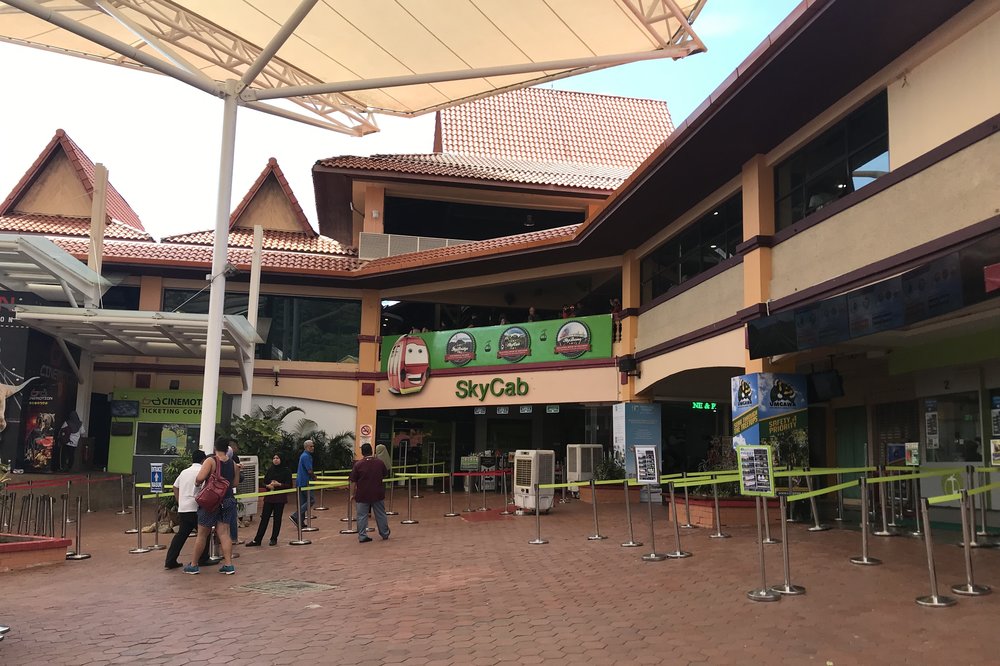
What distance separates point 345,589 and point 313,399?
1722 cm

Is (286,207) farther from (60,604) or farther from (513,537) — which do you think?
(60,604)

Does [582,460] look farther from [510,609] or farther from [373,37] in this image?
[510,609]

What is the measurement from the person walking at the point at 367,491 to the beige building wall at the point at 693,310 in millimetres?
6998

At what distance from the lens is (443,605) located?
28.5 ft

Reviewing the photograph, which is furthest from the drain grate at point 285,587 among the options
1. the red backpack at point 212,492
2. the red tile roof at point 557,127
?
the red tile roof at point 557,127

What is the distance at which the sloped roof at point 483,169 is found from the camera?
26109mm

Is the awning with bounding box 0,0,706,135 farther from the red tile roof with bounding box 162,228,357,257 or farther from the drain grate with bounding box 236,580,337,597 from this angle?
the drain grate with bounding box 236,580,337,597

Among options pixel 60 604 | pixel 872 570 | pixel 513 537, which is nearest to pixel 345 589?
pixel 60 604

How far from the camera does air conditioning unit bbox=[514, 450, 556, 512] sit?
18.1 m

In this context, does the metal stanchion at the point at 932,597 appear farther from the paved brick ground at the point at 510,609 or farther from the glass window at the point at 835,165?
the glass window at the point at 835,165

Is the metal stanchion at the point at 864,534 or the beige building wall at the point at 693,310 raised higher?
the beige building wall at the point at 693,310

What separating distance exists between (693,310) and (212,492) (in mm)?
10771

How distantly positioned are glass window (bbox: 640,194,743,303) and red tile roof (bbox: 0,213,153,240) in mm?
17331

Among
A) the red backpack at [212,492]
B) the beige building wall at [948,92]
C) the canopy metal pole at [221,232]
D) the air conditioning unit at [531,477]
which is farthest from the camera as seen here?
the air conditioning unit at [531,477]
